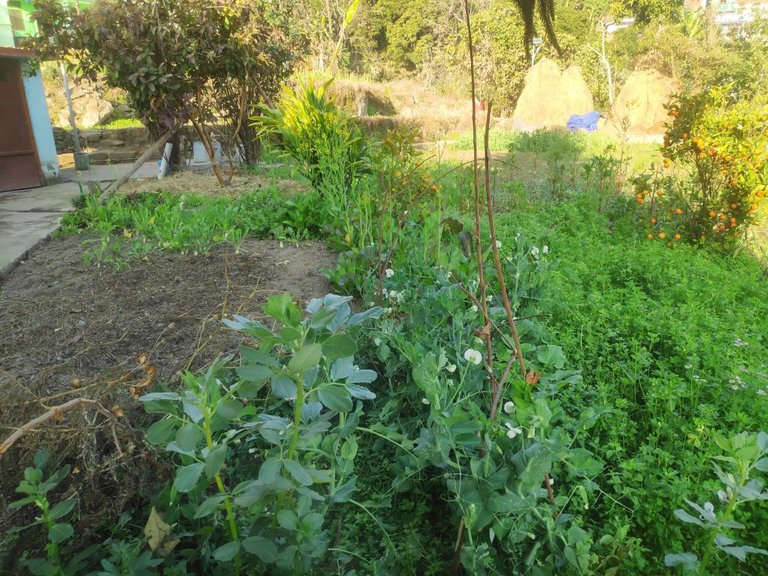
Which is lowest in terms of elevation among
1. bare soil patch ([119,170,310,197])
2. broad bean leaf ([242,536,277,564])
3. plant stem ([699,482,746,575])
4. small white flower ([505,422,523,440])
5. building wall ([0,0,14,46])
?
plant stem ([699,482,746,575])

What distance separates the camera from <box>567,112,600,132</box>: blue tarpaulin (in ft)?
47.0

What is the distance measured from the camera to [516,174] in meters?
7.30

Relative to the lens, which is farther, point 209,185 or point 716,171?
point 209,185

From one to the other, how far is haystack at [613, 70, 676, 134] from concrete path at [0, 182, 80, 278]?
1256 cm

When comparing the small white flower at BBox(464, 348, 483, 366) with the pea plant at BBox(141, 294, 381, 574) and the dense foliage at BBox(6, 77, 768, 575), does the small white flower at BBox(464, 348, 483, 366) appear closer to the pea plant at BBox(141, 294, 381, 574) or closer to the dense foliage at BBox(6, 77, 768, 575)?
the dense foliage at BBox(6, 77, 768, 575)

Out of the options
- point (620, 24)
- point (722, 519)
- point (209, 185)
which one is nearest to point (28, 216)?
point (209, 185)

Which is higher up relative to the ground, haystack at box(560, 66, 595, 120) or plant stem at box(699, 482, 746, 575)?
haystack at box(560, 66, 595, 120)

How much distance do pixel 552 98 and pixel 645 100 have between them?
242 cm

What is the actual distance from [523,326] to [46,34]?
6.52 meters

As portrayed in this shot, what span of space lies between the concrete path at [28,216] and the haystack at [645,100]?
41.2 feet

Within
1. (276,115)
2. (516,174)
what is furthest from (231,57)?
(516,174)

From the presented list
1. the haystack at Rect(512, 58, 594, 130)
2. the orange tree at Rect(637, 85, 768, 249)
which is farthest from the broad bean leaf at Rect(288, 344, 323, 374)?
the haystack at Rect(512, 58, 594, 130)

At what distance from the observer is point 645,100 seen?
14.9 metres

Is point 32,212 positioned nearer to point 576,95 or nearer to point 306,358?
point 306,358
